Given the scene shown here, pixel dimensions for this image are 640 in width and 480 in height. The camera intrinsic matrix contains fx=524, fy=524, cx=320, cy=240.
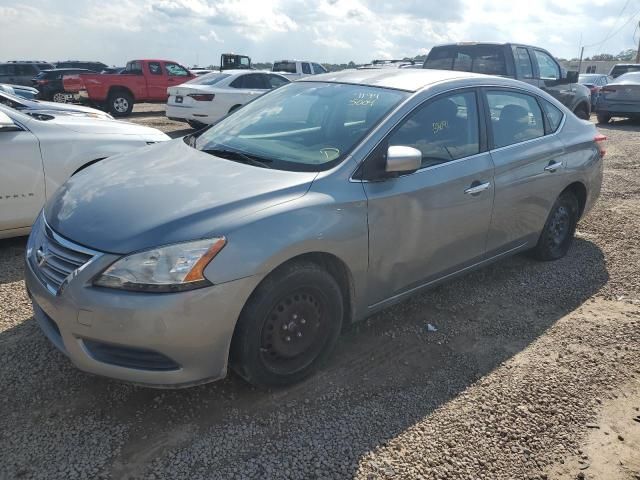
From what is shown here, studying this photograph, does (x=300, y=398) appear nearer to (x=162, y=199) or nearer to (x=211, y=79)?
(x=162, y=199)

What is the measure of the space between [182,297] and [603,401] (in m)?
2.38

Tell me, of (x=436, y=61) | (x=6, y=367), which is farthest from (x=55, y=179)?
(x=436, y=61)

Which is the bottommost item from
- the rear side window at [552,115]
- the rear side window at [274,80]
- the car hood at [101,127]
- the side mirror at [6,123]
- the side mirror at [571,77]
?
the car hood at [101,127]

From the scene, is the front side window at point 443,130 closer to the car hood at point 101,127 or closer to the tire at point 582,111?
the car hood at point 101,127

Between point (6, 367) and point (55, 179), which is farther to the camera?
point (55, 179)

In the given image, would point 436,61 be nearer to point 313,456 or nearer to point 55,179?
point 55,179

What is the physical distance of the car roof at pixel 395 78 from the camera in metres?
3.53

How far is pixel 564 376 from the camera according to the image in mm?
3143

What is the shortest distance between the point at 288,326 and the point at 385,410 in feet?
2.24

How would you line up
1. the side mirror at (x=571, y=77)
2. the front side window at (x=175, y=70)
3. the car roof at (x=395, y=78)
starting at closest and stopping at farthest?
the car roof at (x=395, y=78), the side mirror at (x=571, y=77), the front side window at (x=175, y=70)

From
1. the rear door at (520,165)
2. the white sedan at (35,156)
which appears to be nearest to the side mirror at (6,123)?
the white sedan at (35,156)

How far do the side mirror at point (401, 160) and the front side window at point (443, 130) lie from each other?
17cm

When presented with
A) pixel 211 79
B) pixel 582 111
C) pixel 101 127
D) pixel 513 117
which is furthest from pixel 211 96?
pixel 513 117

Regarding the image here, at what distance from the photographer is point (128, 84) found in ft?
56.7
